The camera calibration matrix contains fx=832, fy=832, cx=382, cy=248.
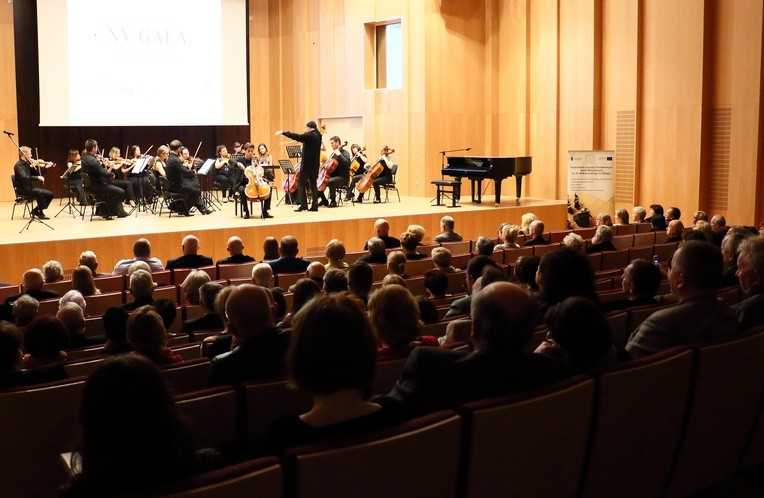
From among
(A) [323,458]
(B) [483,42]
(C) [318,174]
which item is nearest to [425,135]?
(B) [483,42]

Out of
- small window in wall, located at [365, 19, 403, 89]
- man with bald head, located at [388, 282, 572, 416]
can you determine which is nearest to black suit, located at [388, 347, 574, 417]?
man with bald head, located at [388, 282, 572, 416]

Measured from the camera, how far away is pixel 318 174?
44.2ft

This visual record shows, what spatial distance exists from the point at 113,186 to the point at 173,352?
27.7ft

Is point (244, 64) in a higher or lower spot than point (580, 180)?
higher

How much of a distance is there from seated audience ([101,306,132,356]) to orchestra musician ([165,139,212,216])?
8.45m

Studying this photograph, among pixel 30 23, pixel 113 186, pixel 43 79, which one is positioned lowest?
pixel 113 186

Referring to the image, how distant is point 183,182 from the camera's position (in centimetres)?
1230

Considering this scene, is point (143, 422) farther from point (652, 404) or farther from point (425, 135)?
point (425, 135)

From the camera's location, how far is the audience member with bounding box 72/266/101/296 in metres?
5.88

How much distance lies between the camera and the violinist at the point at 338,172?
1353 cm

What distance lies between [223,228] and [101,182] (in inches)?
88.9

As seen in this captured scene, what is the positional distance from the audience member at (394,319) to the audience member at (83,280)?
11.0 ft

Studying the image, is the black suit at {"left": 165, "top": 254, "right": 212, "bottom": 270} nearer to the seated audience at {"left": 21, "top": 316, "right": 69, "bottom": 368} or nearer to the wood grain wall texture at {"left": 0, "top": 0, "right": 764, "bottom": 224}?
the seated audience at {"left": 21, "top": 316, "right": 69, "bottom": 368}

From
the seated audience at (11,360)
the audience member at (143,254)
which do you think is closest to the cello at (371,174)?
the audience member at (143,254)
